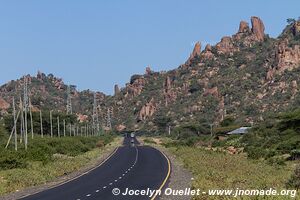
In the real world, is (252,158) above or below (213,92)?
below

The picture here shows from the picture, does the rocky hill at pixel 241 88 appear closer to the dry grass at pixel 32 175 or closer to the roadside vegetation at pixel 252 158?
the roadside vegetation at pixel 252 158

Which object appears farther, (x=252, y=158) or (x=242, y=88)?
(x=242, y=88)

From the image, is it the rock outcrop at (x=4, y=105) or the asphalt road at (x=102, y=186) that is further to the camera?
the rock outcrop at (x=4, y=105)

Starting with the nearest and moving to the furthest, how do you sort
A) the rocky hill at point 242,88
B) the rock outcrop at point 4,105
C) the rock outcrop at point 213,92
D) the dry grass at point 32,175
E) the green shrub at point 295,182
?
1. the green shrub at point 295,182
2. the dry grass at point 32,175
3. the rocky hill at point 242,88
4. the rock outcrop at point 213,92
5. the rock outcrop at point 4,105

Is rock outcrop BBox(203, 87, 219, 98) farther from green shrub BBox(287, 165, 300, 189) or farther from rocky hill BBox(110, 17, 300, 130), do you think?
green shrub BBox(287, 165, 300, 189)

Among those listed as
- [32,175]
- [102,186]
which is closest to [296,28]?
[32,175]

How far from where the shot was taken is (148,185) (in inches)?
1201


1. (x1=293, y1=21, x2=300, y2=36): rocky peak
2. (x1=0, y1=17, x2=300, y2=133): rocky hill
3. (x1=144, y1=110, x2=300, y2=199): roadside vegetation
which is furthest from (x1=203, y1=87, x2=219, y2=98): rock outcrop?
(x1=144, y1=110, x2=300, y2=199): roadside vegetation

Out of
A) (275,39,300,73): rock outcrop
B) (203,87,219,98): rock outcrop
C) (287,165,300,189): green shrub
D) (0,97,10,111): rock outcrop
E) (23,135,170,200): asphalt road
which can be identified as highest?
(275,39,300,73): rock outcrop

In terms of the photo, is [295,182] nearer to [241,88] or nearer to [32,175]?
[32,175]

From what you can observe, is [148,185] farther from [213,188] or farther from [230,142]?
[230,142]

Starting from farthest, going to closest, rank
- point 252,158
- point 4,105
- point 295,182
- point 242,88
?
1. point 4,105
2. point 242,88
3. point 252,158
4. point 295,182

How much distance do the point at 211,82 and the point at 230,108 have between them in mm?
26347

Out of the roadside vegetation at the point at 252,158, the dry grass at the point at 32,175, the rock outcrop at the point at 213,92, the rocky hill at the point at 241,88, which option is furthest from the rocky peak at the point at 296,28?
the dry grass at the point at 32,175
